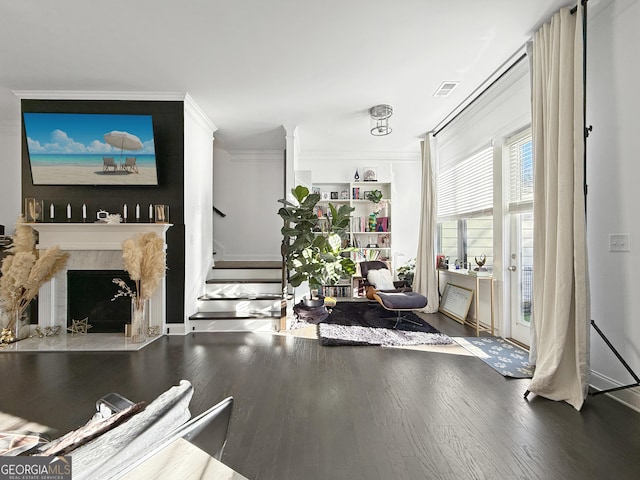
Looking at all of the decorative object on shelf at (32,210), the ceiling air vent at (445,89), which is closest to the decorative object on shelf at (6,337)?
the decorative object on shelf at (32,210)

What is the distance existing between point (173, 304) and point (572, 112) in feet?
15.2

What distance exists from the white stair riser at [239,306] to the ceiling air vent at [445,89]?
→ 3.58 meters

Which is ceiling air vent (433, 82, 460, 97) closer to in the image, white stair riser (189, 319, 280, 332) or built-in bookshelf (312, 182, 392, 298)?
built-in bookshelf (312, 182, 392, 298)

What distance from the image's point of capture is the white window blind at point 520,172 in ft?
11.8

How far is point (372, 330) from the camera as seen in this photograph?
4223 mm

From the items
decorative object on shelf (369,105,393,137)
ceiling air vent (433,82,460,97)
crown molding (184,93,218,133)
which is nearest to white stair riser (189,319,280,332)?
crown molding (184,93,218,133)

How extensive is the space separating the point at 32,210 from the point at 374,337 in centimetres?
452

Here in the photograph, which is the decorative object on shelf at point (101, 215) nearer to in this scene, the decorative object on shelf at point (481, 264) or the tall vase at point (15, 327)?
the tall vase at point (15, 327)

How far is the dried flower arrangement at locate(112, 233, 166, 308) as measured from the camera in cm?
376

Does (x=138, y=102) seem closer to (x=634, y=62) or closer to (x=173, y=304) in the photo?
(x=173, y=304)

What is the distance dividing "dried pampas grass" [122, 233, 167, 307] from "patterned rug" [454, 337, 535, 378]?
148 inches

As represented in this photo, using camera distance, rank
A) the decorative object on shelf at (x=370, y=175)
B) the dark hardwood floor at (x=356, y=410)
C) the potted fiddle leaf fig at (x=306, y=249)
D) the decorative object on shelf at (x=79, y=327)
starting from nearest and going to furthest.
→ the dark hardwood floor at (x=356, y=410) < the decorative object on shelf at (x=79, y=327) < the potted fiddle leaf fig at (x=306, y=249) < the decorative object on shelf at (x=370, y=175)

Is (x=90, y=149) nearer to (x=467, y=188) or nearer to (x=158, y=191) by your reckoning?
(x=158, y=191)

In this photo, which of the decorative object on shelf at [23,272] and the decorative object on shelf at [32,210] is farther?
the decorative object on shelf at [32,210]
